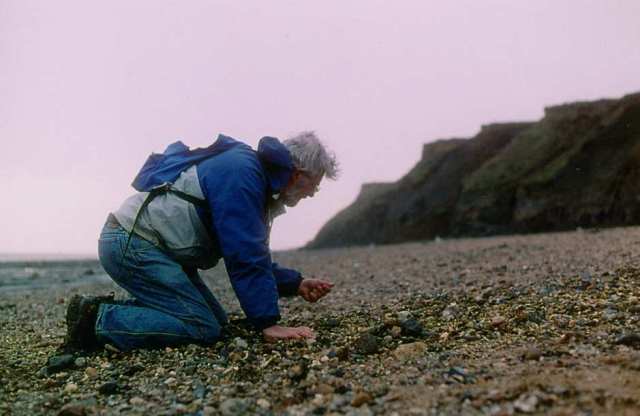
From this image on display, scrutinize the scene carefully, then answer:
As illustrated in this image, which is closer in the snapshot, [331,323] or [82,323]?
[82,323]

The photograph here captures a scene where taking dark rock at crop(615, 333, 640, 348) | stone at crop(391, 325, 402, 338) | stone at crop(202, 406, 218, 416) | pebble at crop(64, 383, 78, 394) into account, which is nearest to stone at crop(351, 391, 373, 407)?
stone at crop(202, 406, 218, 416)

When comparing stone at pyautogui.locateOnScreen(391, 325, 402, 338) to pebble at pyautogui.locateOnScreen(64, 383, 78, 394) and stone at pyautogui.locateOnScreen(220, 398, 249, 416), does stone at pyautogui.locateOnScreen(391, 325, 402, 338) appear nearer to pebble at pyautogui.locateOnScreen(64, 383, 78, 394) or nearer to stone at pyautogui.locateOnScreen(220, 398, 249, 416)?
stone at pyautogui.locateOnScreen(220, 398, 249, 416)

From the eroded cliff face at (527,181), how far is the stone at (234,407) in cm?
1898

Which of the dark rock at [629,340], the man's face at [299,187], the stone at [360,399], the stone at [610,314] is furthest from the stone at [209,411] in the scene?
the stone at [610,314]

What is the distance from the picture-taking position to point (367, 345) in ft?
11.6

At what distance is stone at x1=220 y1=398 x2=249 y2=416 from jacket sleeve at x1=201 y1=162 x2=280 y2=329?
3.34 ft

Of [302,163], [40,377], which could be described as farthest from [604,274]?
[40,377]

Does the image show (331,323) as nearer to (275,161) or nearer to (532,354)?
(275,161)

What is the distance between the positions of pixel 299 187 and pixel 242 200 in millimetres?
525

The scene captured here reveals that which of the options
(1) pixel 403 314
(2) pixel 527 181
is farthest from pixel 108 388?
(2) pixel 527 181

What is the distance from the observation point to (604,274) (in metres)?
5.47

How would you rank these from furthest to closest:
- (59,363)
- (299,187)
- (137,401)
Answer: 1. (299,187)
2. (59,363)
3. (137,401)

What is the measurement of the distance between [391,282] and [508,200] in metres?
19.4

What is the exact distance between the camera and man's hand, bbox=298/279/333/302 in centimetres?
456
